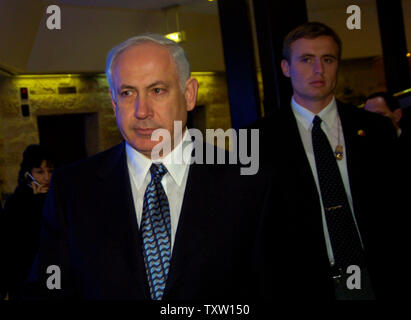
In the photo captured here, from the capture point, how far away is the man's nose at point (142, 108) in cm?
119

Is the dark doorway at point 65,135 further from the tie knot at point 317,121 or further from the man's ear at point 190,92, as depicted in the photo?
the man's ear at point 190,92

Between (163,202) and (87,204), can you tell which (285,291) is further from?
(87,204)

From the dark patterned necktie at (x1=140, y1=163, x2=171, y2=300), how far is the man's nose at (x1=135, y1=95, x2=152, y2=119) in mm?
134

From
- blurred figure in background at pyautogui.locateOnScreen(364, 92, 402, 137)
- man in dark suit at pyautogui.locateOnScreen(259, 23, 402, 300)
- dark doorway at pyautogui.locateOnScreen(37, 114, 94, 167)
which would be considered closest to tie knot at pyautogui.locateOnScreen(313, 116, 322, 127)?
man in dark suit at pyautogui.locateOnScreen(259, 23, 402, 300)

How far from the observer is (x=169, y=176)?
1217mm

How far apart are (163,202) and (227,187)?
0.16 metres

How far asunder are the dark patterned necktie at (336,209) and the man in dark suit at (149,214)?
23.2 inches

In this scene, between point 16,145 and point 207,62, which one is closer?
point 16,145

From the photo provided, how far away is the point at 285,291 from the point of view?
1240 mm

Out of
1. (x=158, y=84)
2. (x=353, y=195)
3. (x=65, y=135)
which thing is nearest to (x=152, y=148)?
(x=158, y=84)

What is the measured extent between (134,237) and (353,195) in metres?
0.92

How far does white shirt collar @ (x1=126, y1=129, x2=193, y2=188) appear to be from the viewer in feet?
4.01

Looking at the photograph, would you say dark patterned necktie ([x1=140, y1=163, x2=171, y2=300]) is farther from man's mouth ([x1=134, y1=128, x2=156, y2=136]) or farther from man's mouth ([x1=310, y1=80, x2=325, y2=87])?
man's mouth ([x1=310, y1=80, x2=325, y2=87])
